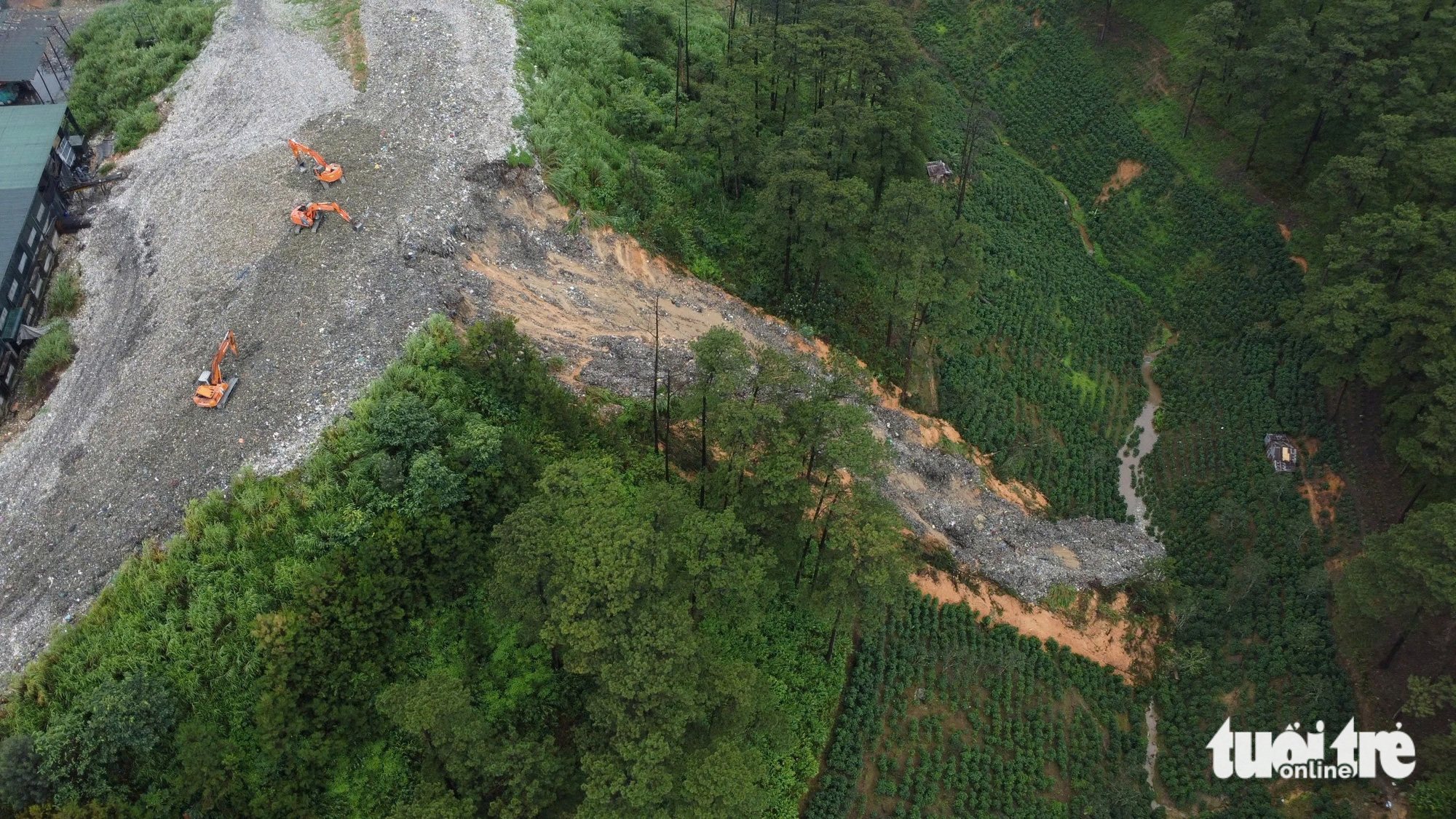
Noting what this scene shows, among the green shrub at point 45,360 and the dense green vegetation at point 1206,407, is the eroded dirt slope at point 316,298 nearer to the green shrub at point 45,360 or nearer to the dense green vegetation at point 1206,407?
the green shrub at point 45,360

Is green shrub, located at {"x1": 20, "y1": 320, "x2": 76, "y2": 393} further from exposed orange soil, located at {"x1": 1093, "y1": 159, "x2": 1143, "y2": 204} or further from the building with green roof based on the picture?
Answer: exposed orange soil, located at {"x1": 1093, "y1": 159, "x2": 1143, "y2": 204}

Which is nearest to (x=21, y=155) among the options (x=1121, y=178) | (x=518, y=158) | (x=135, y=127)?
(x=135, y=127)

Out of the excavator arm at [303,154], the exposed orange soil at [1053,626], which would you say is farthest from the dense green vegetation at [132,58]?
the exposed orange soil at [1053,626]

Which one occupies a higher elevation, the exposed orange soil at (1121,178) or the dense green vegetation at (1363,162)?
the dense green vegetation at (1363,162)

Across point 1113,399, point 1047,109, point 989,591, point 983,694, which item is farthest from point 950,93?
point 983,694

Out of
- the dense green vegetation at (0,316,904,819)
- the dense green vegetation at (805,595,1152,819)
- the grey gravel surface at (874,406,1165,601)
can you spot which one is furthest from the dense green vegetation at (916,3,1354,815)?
the dense green vegetation at (0,316,904,819)

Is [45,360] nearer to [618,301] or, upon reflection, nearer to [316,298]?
[316,298]
